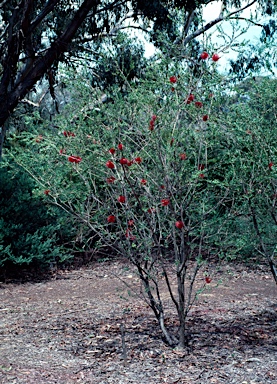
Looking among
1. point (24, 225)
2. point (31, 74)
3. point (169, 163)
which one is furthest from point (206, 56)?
point (24, 225)

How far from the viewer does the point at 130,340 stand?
397 centimetres

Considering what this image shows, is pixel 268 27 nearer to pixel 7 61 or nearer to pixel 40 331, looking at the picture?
pixel 7 61

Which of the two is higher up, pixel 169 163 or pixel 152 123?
pixel 152 123

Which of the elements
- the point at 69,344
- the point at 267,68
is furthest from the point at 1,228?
the point at 267,68

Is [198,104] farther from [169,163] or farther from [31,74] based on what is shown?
[31,74]

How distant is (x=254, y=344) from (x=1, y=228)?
3797 mm

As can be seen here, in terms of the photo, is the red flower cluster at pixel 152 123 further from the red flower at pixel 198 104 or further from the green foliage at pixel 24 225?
the green foliage at pixel 24 225

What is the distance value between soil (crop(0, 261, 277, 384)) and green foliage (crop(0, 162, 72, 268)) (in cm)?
83

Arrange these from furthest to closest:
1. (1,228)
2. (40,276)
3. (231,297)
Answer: (40,276) → (1,228) → (231,297)

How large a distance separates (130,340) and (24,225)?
3.57 m

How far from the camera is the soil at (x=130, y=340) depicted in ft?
11.1

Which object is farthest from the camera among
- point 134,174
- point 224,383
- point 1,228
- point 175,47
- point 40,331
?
point 1,228

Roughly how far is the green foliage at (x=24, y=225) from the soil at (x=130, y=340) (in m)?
0.83

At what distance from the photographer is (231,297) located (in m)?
5.50
